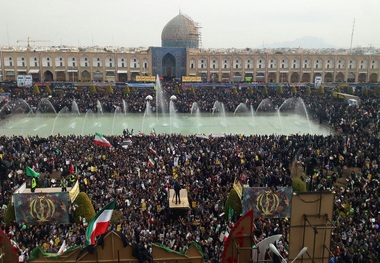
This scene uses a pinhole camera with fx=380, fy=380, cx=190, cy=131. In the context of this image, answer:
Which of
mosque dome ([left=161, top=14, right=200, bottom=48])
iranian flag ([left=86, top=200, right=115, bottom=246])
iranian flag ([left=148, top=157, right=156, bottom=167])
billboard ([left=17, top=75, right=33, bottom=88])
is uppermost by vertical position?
mosque dome ([left=161, top=14, right=200, bottom=48])

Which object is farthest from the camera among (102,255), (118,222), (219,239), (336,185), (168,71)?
(168,71)

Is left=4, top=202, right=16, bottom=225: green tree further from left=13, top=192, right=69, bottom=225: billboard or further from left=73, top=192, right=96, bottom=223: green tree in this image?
left=73, top=192, right=96, bottom=223: green tree

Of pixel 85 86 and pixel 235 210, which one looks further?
pixel 85 86

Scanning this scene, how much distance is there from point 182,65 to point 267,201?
Result: 4074cm

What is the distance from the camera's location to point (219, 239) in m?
10.4

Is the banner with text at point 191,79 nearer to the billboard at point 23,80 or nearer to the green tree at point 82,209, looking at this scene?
the billboard at point 23,80

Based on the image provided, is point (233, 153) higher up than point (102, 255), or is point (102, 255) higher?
point (102, 255)

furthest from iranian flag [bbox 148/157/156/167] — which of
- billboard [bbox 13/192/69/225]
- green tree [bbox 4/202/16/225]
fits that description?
green tree [bbox 4/202/16/225]

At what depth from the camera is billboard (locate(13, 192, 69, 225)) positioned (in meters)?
11.0

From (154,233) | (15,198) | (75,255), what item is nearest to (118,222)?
(154,233)

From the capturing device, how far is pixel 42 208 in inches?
441

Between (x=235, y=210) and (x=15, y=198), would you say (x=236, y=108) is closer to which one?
(x=235, y=210)

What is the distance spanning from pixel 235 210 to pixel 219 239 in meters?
1.68

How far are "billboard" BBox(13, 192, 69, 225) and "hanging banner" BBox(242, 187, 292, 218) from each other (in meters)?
5.44
